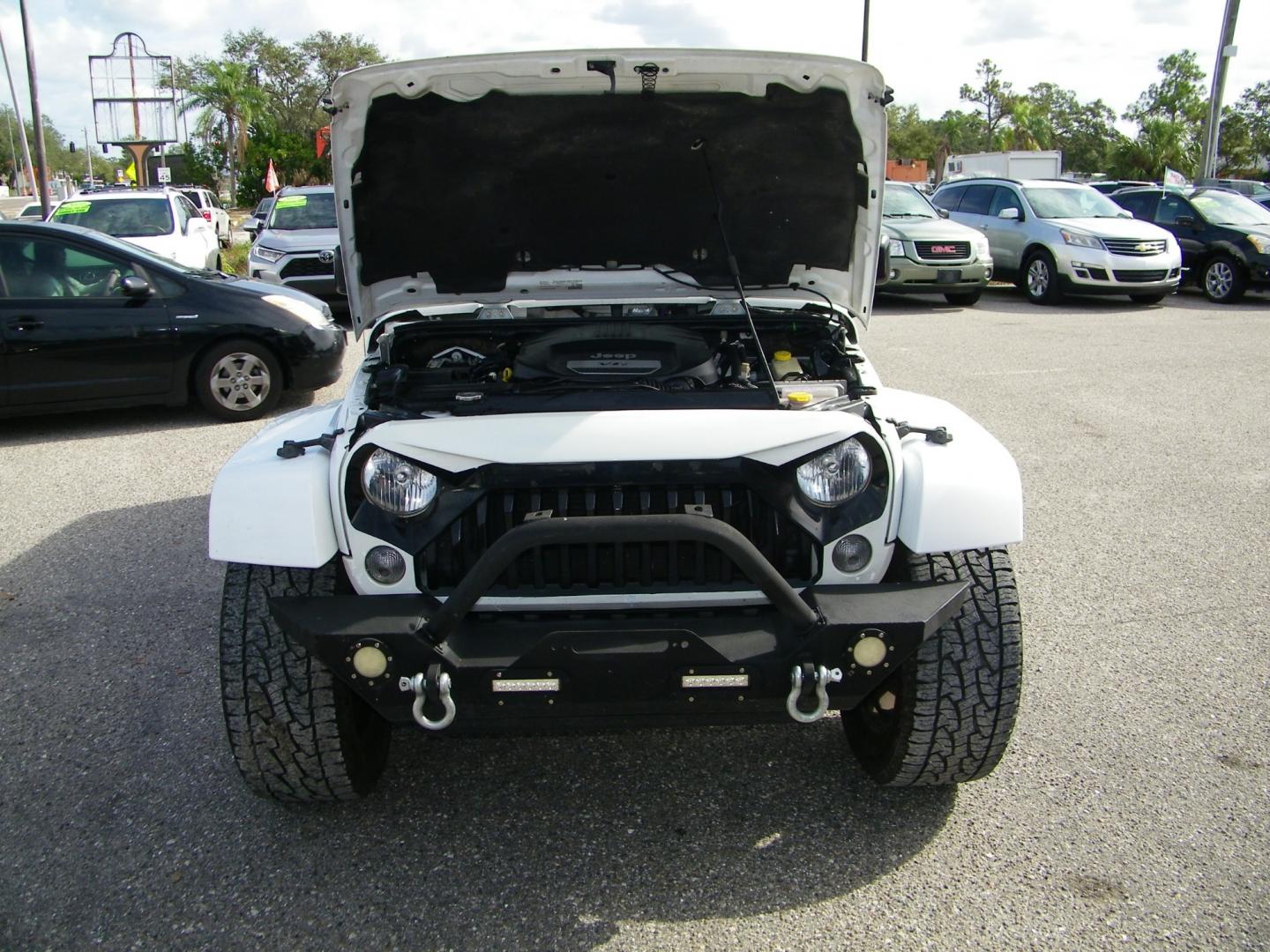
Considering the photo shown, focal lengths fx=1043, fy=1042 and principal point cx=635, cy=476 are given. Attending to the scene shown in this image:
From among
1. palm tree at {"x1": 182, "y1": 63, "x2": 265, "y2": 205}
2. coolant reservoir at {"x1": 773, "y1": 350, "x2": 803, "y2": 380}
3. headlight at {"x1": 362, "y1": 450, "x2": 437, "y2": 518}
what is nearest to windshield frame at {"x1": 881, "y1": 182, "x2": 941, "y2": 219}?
coolant reservoir at {"x1": 773, "y1": 350, "x2": 803, "y2": 380}

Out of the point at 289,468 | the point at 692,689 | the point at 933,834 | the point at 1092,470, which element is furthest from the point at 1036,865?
the point at 1092,470

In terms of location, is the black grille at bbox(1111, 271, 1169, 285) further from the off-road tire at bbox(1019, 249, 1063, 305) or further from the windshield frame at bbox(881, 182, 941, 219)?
the windshield frame at bbox(881, 182, 941, 219)

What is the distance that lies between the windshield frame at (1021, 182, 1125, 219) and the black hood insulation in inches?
497

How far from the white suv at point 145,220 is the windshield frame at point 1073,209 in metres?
11.6

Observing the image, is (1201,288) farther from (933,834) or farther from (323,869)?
(323,869)

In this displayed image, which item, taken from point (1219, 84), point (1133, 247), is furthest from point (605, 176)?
point (1219, 84)

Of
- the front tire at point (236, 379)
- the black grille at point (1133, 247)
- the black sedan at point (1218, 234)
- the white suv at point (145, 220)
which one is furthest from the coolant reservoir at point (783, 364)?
the black sedan at point (1218, 234)

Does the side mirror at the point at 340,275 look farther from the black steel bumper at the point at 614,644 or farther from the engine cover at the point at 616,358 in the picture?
the black steel bumper at the point at 614,644

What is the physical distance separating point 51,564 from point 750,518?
152 inches

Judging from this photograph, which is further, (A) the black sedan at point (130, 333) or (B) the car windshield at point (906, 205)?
(B) the car windshield at point (906, 205)

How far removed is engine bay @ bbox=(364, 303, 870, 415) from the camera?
9.93 feet

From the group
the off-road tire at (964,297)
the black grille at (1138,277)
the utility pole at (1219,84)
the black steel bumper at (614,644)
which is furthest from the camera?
the utility pole at (1219,84)

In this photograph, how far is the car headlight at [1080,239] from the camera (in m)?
14.2

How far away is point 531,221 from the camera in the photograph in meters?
3.90
